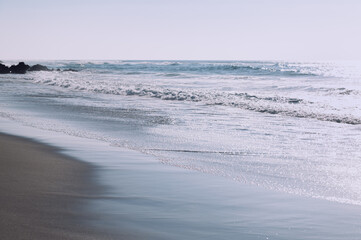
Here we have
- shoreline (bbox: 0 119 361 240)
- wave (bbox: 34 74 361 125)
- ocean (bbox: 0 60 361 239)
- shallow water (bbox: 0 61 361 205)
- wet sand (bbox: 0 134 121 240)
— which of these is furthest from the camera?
wave (bbox: 34 74 361 125)

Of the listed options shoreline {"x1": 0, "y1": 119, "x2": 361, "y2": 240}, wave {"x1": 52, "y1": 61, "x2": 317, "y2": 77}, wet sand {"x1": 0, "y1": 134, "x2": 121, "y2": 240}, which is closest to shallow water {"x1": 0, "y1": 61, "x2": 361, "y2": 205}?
shoreline {"x1": 0, "y1": 119, "x2": 361, "y2": 240}

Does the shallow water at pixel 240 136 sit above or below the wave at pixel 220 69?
below

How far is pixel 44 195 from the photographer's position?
185 inches

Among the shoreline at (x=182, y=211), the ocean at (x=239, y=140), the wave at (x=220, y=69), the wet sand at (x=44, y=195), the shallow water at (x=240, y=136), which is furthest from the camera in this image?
the wave at (x=220, y=69)

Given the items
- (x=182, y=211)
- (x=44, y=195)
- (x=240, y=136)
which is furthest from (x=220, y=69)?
(x=182, y=211)

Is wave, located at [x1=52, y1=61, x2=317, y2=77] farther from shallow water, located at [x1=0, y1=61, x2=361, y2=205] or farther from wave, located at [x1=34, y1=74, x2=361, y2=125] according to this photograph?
shallow water, located at [x1=0, y1=61, x2=361, y2=205]

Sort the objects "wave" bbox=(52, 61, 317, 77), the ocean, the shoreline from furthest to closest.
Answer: "wave" bbox=(52, 61, 317, 77)
the ocean
the shoreline

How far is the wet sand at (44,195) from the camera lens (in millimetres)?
3656

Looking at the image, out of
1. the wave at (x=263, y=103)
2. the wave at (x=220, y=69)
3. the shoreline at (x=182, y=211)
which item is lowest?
the shoreline at (x=182, y=211)

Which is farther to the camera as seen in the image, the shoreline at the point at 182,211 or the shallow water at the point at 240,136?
the shallow water at the point at 240,136

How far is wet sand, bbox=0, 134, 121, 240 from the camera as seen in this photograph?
3656 mm

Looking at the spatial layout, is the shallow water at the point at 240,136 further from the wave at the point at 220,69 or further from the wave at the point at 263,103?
the wave at the point at 220,69

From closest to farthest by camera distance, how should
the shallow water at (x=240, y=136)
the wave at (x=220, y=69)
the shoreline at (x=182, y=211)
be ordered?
the shoreline at (x=182, y=211), the shallow water at (x=240, y=136), the wave at (x=220, y=69)

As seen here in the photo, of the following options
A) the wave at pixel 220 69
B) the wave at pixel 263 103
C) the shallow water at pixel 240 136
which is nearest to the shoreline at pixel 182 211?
the shallow water at pixel 240 136
